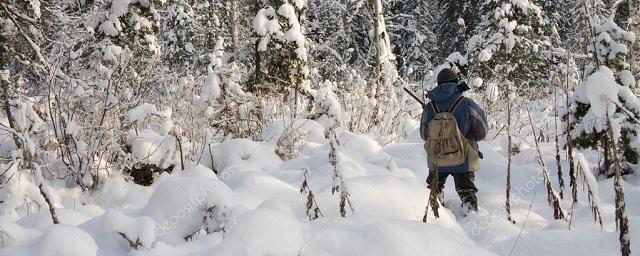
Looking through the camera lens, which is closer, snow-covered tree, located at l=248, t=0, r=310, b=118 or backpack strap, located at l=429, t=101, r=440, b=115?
backpack strap, located at l=429, t=101, r=440, b=115

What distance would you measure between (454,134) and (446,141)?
84 millimetres

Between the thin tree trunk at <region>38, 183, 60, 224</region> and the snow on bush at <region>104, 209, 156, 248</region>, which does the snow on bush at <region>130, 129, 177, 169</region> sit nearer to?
the thin tree trunk at <region>38, 183, 60, 224</region>

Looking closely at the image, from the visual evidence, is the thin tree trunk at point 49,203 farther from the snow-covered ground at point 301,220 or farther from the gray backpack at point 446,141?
the gray backpack at point 446,141

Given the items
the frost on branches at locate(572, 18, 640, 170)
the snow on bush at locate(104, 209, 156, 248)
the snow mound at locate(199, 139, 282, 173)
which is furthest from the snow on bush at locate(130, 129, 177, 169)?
the frost on branches at locate(572, 18, 640, 170)

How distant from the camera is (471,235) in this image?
3424mm

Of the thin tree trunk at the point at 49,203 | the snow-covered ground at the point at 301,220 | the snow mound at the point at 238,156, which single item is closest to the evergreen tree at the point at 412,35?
the snow mound at the point at 238,156

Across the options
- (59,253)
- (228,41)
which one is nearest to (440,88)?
(59,253)

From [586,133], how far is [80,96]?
493 cm

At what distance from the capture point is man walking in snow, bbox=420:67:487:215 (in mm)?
4027

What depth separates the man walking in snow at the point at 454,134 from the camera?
403cm

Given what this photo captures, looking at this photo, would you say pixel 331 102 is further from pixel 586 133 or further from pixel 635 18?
pixel 635 18

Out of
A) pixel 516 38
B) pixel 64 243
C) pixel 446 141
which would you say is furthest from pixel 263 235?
pixel 516 38

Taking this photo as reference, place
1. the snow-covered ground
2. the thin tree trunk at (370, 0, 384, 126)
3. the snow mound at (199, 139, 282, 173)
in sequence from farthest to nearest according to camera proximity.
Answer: the thin tree trunk at (370, 0, 384, 126), the snow mound at (199, 139, 282, 173), the snow-covered ground

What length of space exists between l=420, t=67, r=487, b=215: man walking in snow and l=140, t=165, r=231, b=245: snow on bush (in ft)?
6.12
